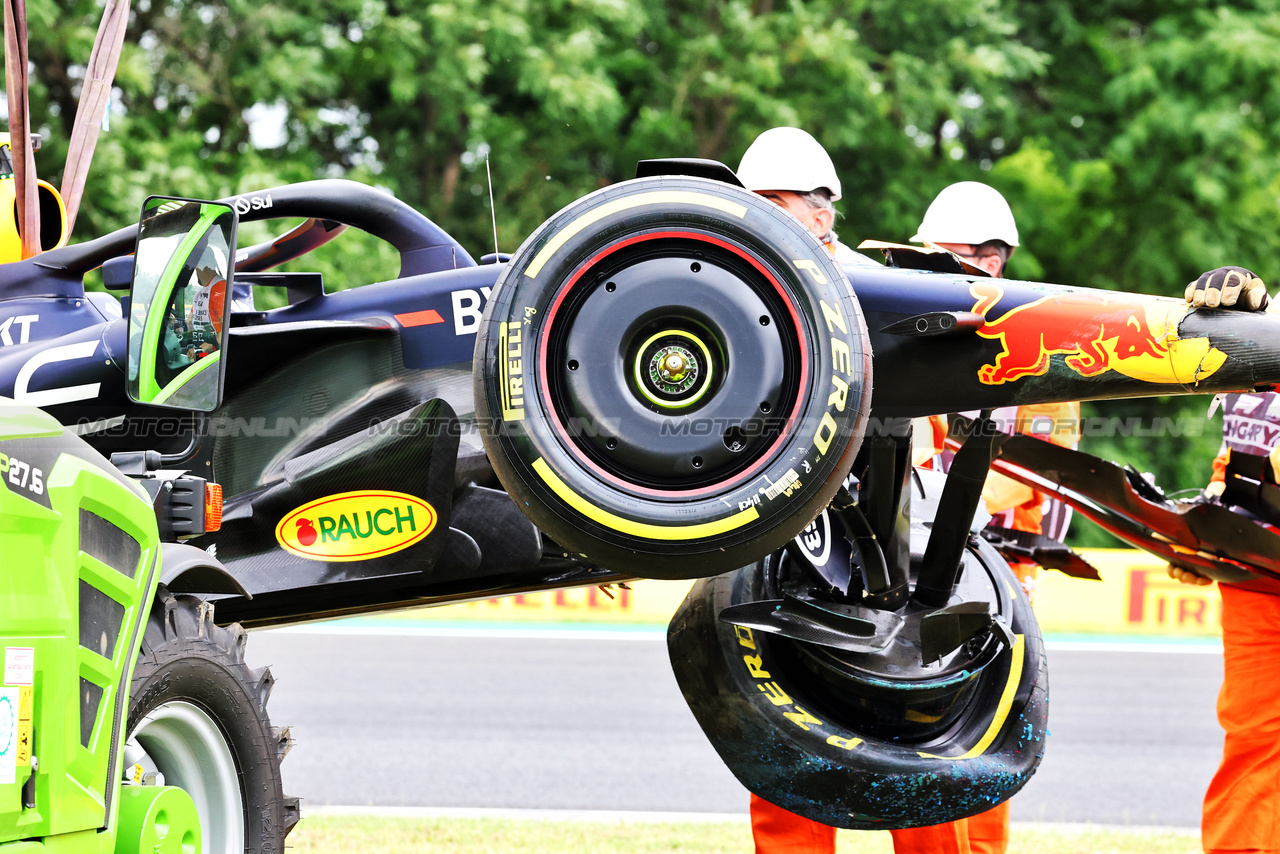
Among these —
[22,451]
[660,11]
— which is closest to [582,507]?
[22,451]

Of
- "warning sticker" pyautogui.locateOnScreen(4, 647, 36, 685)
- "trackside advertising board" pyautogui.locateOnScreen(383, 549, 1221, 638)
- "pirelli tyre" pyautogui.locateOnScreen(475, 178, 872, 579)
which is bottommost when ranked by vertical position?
"trackside advertising board" pyautogui.locateOnScreen(383, 549, 1221, 638)

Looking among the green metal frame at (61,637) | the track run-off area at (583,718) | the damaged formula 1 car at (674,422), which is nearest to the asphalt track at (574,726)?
the track run-off area at (583,718)

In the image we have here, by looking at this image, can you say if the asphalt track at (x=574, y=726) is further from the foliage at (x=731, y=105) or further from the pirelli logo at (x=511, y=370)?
the foliage at (x=731, y=105)

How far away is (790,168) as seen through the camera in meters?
3.92

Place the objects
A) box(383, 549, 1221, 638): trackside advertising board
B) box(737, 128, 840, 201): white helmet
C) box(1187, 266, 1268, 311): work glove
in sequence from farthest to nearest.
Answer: box(383, 549, 1221, 638): trackside advertising board < box(737, 128, 840, 201): white helmet < box(1187, 266, 1268, 311): work glove

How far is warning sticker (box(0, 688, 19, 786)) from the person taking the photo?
7.03ft

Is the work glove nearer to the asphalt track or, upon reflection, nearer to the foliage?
the asphalt track

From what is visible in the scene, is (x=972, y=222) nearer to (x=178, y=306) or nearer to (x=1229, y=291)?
(x=1229, y=291)

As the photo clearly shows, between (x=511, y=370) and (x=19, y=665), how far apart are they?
3.11 feet

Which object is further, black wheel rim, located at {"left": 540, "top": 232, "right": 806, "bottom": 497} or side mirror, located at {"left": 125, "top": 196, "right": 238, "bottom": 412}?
side mirror, located at {"left": 125, "top": 196, "right": 238, "bottom": 412}

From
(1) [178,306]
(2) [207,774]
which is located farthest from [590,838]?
(1) [178,306]

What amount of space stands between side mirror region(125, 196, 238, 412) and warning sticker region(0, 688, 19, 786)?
0.80 meters

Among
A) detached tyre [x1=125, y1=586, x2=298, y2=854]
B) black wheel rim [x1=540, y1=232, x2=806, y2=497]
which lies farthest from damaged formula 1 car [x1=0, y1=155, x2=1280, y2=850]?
detached tyre [x1=125, y1=586, x2=298, y2=854]

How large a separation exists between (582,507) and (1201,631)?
1046 cm
